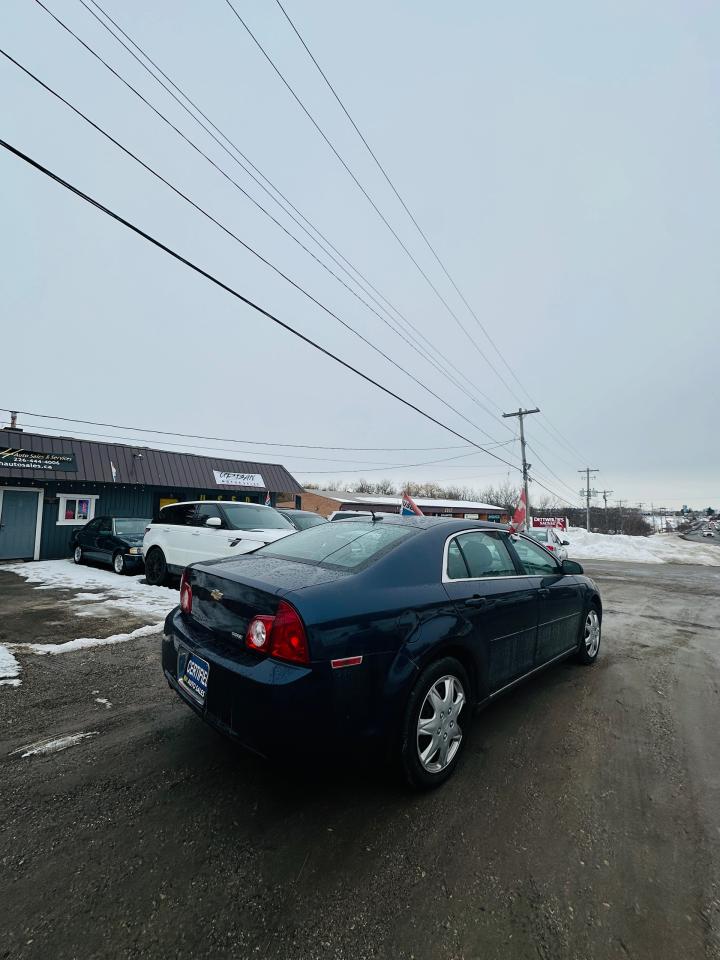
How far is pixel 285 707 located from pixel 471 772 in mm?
1405

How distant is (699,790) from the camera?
2674 millimetres

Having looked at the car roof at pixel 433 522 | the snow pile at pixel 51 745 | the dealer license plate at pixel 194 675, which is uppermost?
the car roof at pixel 433 522

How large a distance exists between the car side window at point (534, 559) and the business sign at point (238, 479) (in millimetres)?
16860

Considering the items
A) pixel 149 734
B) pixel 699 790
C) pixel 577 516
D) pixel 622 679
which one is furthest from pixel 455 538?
pixel 577 516

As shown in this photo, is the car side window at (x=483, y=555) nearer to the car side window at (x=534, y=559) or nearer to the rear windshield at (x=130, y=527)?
the car side window at (x=534, y=559)

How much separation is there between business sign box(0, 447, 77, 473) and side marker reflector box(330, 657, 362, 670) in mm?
15385

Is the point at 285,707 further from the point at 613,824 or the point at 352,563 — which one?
the point at 613,824

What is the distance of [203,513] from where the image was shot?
26.7 feet

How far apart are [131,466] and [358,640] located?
16.9 metres

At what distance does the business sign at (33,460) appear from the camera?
540 inches

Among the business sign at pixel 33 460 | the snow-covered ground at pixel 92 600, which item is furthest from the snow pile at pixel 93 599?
the business sign at pixel 33 460

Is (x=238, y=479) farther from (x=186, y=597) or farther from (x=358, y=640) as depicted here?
(x=358, y=640)

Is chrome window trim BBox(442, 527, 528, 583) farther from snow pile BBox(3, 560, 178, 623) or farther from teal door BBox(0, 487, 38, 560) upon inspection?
teal door BBox(0, 487, 38, 560)

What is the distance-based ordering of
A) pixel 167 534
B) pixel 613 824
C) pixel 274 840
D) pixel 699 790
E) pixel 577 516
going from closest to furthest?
pixel 274 840 < pixel 613 824 < pixel 699 790 < pixel 167 534 < pixel 577 516
